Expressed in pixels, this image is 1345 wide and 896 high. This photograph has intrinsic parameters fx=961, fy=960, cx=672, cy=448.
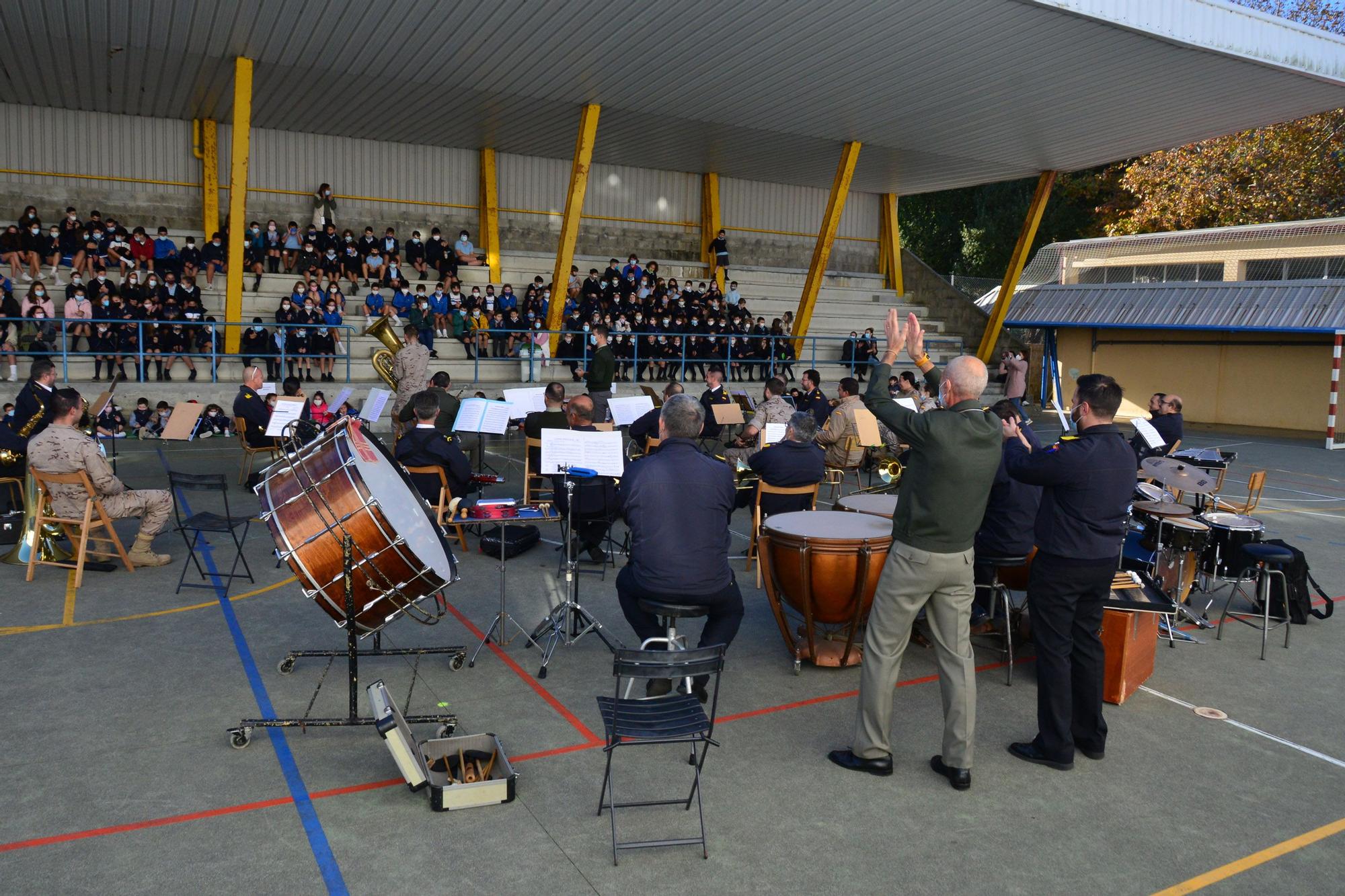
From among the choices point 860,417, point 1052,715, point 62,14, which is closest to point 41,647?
point 1052,715

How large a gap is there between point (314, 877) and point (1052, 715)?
329 cm

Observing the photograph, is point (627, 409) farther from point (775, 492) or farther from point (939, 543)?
point (939, 543)

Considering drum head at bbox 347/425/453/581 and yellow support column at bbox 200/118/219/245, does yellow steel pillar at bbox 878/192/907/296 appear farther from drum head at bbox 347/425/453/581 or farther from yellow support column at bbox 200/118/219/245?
drum head at bbox 347/425/453/581

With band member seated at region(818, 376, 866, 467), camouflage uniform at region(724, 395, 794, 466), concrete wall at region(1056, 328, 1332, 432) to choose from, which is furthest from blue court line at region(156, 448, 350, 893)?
concrete wall at region(1056, 328, 1332, 432)

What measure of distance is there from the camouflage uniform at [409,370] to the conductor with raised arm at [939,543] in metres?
8.62

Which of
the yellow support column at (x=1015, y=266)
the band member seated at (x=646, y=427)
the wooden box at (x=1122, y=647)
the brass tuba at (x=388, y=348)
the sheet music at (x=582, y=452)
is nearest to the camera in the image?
the wooden box at (x=1122, y=647)

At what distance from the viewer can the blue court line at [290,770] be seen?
3570 mm

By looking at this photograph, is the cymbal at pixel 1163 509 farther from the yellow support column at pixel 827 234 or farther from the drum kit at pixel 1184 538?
the yellow support column at pixel 827 234

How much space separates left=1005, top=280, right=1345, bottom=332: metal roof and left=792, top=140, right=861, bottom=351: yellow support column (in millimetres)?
7393

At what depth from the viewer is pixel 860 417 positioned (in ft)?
33.3

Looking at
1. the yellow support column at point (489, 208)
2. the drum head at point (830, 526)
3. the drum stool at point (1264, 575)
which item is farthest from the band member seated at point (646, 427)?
the yellow support column at point (489, 208)

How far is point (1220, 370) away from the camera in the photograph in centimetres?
2173

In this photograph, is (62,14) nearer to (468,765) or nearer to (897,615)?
(468,765)

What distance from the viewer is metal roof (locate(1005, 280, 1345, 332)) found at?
19109mm
